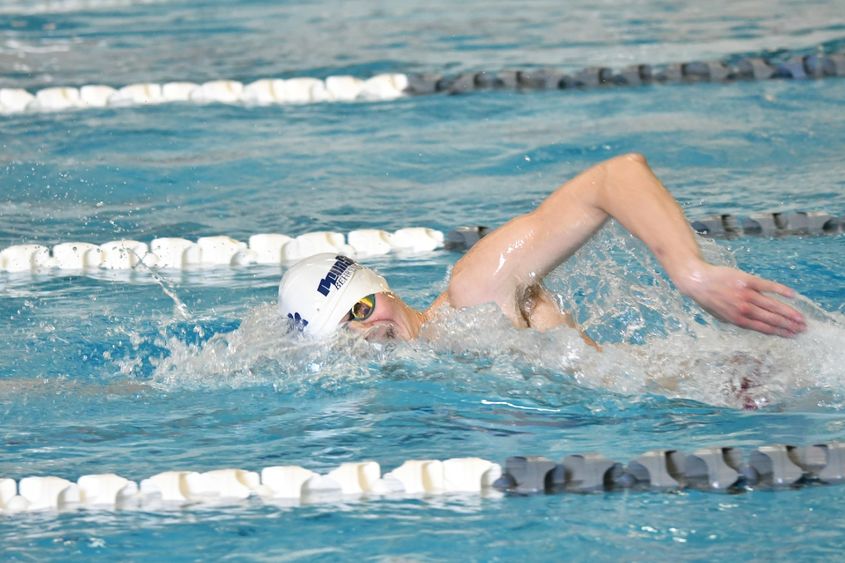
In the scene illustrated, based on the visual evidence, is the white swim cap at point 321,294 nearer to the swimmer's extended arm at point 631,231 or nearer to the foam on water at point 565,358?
the foam on water at point 565,358

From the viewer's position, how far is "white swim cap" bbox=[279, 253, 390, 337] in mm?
3129

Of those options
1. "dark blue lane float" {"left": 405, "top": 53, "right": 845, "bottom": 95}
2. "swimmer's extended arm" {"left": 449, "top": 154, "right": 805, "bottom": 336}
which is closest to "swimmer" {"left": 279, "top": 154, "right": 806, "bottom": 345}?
"swimmer's extended arm" {"left": 449, "top": 154, "right": 805, "bottom": 336}

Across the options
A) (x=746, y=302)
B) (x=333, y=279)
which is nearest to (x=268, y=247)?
(x=333, y=279)

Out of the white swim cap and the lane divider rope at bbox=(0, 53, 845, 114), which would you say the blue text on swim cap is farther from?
the lane divider rope at bbox=(0, 53, 845, 114)

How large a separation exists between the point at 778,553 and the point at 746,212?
8.38 ft

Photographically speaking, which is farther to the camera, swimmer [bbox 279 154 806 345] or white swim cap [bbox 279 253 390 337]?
white swim cap [bbox 279 253 390 337]

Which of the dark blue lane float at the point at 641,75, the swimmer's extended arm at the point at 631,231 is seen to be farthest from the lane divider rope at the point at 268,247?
the dark blue lane float at the point at 641,75

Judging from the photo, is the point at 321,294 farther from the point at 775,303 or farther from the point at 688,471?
the point at 775,303

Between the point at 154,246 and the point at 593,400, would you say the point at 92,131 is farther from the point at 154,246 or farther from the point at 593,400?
the point at 593,400

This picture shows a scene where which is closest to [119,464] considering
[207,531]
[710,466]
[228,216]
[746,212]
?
[207,531]

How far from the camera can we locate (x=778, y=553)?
2.34 metres

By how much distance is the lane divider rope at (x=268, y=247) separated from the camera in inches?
178

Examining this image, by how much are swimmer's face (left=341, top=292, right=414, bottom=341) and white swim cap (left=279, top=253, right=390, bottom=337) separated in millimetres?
30

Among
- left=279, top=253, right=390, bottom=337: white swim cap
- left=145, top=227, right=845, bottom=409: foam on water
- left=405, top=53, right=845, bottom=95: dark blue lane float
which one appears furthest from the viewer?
left=405, top=53, right=845, bottom=95: dark blue lane float
